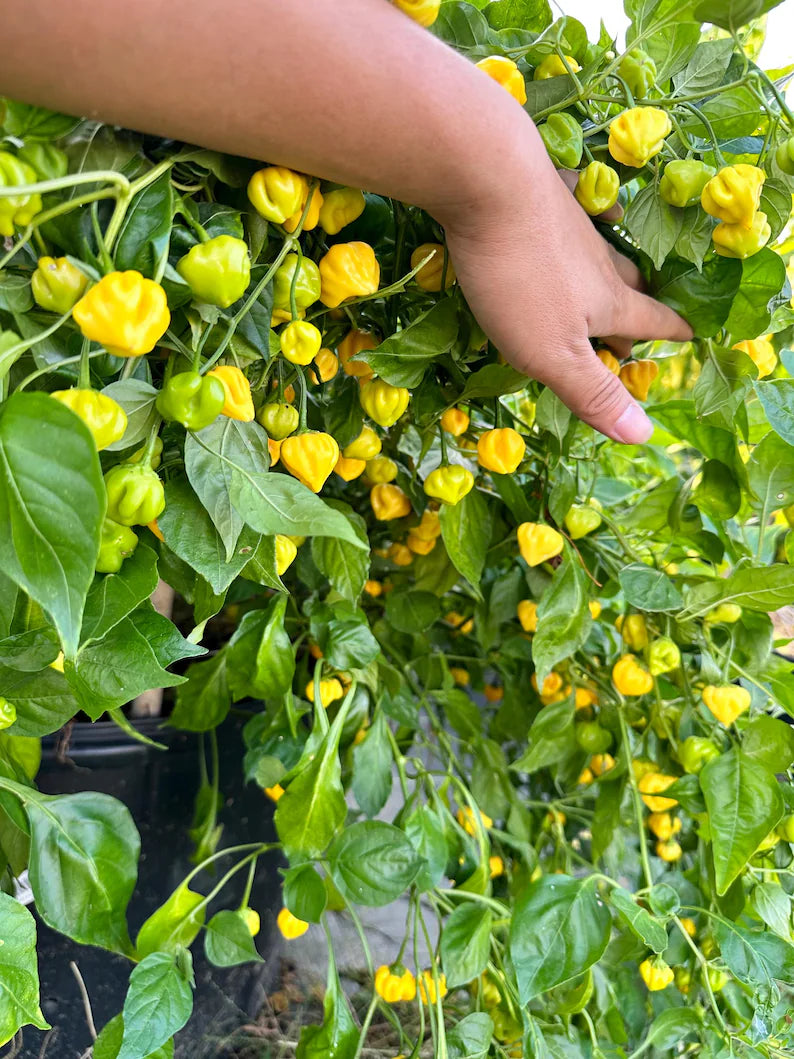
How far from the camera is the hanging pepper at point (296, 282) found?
0.93 feet

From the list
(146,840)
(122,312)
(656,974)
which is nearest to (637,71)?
(122,312)

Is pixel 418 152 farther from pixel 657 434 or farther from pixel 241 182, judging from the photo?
pixel 657 434

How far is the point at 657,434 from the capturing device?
65 cm

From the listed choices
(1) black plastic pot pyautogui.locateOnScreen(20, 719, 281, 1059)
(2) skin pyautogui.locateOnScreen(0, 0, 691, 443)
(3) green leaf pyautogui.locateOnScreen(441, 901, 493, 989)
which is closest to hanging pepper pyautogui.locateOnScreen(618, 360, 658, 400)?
(2) skin pyautogui.locateOnScreen(0, 0, 691, 443)

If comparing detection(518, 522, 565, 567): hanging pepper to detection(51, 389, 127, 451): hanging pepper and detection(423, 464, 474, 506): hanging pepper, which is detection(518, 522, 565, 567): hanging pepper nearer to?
detection(423, 464, 474, 506): hanging pepper

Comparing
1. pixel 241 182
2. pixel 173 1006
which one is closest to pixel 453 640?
pixel 173 1006

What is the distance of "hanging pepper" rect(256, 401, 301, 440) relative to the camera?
1.02 ft

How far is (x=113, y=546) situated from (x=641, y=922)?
0.35 metres

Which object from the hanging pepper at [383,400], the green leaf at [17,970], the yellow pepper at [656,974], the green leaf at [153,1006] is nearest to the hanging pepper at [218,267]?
the hanging pepper at [383,400]

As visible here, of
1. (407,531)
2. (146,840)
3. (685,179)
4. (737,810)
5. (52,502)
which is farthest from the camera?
(146,840)

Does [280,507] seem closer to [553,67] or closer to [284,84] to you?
[284,84]

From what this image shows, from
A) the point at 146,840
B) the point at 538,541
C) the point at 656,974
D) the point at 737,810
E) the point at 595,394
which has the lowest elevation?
the point at 146,840

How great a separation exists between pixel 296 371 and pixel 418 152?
105 mm

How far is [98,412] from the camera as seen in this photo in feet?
0.73
